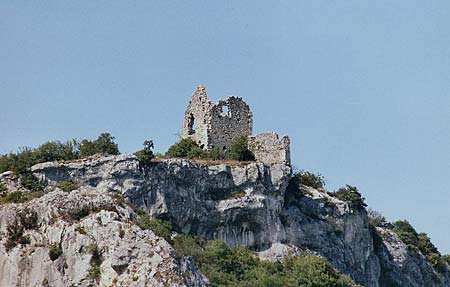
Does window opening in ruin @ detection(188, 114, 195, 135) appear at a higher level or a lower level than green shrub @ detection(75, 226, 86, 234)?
higher

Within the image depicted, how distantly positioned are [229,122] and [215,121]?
3.34ft

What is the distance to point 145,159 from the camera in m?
89.2

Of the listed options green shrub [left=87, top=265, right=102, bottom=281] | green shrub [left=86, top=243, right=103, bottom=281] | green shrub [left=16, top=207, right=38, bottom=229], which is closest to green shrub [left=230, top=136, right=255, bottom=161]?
green shrub [left=16, top=207, right=38, bottom=229]

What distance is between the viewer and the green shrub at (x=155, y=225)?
273 feet

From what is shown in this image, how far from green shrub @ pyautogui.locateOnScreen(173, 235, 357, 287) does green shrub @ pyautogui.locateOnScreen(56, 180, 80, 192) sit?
6256 millimetres

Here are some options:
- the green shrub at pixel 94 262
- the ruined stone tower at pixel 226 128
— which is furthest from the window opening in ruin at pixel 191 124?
the green shrub at pixel 94 262

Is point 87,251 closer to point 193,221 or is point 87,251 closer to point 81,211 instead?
point 81,211

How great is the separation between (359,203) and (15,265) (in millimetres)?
24136

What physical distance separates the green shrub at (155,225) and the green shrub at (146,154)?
358cm

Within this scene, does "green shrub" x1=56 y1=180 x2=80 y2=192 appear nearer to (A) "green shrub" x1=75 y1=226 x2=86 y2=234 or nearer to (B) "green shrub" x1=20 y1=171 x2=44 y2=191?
(B) "green shrub" x1=20 y1=171 x2=44 y2=191

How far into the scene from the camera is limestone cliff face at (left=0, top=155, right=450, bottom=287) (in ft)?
266

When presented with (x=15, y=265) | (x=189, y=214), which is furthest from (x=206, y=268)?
(x=15, y=265)

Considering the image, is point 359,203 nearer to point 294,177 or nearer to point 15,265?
point 294,177

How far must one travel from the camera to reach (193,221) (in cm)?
8969
